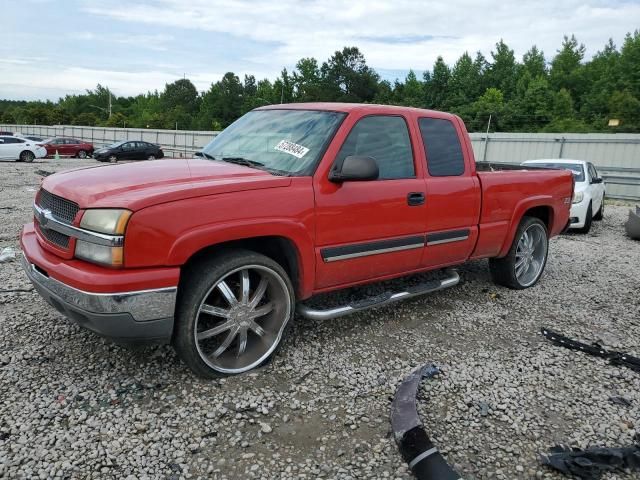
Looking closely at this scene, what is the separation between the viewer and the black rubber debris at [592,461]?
2.52 m

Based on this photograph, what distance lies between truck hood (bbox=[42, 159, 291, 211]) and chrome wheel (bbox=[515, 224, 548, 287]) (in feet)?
11.2

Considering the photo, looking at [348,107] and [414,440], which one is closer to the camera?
[414,440]

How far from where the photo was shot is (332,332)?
13.4ft

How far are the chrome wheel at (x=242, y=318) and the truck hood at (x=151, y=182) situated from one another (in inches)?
22.3

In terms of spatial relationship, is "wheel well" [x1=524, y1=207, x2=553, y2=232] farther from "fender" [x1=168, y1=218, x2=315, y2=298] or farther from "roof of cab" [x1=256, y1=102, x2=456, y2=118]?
"fender" [x1=168, y1=218, x2=315, y2=298]

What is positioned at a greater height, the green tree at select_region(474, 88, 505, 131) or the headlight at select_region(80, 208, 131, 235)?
the green tree at select_region(474, 88, 505, 131)

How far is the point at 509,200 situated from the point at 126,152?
27923 millimetres

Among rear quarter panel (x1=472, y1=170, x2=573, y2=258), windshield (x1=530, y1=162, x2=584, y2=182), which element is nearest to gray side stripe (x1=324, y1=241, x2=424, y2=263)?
rear quarter panel (x1=472, y1=170, x2=573, y2=258)

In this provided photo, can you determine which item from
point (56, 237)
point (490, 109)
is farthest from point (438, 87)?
point (56, 237)

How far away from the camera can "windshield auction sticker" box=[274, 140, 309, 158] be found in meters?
3.62

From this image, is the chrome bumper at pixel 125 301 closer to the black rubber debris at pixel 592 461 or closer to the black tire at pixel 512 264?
the black rubber debris at pixel 592 461

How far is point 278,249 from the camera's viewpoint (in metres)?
3.49

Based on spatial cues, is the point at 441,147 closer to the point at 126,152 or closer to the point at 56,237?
the point at 56,237

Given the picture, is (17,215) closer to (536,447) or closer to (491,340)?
(491,340)
